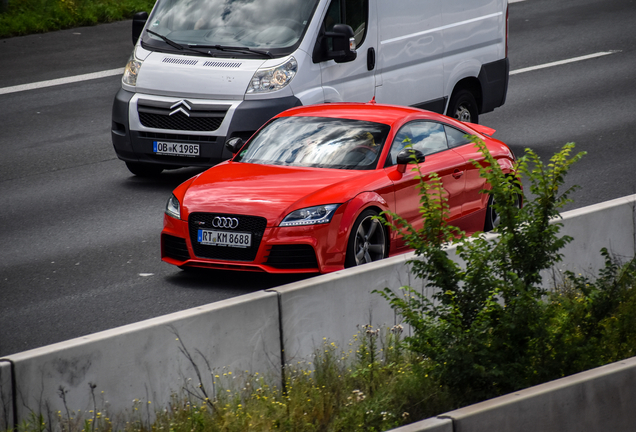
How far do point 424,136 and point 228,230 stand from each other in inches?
97.9

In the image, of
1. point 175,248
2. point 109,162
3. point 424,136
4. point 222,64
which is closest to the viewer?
point 175,248

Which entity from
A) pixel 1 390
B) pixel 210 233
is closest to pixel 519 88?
pixel 210 233

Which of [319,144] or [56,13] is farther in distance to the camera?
[56,13]

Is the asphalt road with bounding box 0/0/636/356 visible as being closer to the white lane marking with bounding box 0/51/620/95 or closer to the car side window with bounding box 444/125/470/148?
the white lane marking with bounding box 0/51/620/95

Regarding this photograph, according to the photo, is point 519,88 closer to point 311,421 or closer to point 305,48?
point 305,48

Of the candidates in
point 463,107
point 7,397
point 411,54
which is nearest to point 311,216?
point 7,397

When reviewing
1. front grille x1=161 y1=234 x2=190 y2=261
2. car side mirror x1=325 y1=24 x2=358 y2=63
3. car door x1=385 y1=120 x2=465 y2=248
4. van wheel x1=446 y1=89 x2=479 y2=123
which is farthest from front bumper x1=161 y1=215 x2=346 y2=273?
van wheel x1=446 y1=89 x2=479 y2=123

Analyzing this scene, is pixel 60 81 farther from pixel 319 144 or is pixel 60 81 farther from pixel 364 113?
pixel 319 144

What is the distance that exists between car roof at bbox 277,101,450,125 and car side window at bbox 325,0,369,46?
110 inches

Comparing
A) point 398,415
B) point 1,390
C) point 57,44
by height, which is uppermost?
point 57,44

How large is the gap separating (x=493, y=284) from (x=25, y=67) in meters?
14.8

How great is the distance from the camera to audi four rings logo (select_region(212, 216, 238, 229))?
28.1ft

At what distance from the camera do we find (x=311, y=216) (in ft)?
27.8

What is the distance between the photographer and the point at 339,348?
697 centimetres
